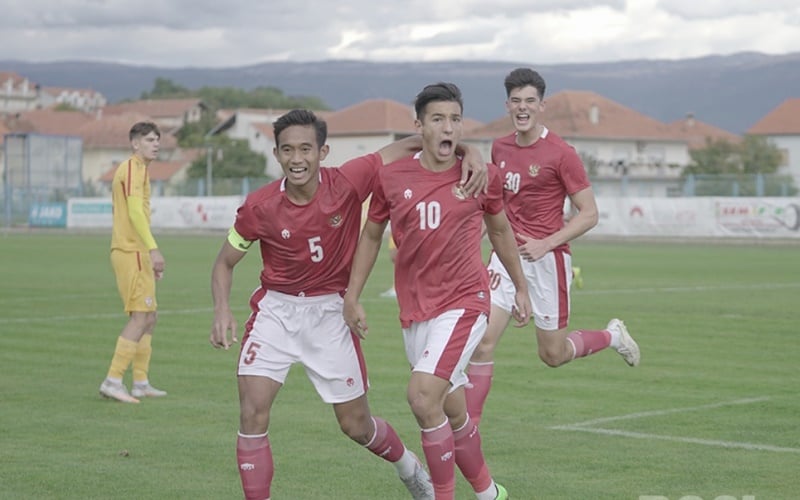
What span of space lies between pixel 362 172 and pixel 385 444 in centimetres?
Result: 158

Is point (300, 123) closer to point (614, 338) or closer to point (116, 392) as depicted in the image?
point (614, 338)

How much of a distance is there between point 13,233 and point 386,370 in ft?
174

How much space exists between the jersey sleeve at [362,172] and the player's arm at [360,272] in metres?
0.22

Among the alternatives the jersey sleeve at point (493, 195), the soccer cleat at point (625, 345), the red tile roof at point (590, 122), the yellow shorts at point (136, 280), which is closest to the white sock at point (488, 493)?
the jersey sleeve at point (493, 195)

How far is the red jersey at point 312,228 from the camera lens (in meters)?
7.75

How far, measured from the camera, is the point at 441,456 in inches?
294

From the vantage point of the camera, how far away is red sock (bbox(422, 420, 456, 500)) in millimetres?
7469

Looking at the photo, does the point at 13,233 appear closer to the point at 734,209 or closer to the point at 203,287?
the point at 734,209

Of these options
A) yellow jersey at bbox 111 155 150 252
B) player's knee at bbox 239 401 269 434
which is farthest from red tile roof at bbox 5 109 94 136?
player's knee at bbox 239 401 269 434

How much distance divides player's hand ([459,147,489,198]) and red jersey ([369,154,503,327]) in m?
0.05

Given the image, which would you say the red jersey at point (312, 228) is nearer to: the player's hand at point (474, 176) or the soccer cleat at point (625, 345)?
the player's hand at point (474, 176)

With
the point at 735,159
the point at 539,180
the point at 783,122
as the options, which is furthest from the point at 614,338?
the point at 783,122

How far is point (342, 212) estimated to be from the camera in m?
7.85

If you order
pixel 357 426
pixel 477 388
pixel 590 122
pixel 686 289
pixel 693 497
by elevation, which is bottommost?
pixel 686 289
